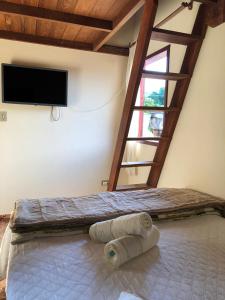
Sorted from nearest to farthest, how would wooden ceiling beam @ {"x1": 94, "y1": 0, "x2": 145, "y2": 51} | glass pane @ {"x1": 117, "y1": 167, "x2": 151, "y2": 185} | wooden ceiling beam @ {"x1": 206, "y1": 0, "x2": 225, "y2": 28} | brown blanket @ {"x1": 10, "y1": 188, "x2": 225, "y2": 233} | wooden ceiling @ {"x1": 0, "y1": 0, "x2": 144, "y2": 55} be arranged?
brown blanket @ {"x1": 10, "y1": 188, "x2": 225, "y2": 233}, wooden ceiling beam @ {"x1": 206, "y1": 0, "x2": 225, "y2": 28}, wooden ceiling beam @ {"x1": 94, "y1": 0, "x2": 145, "y2": 51}, wooden ceiling @ {"x1": 0, "y1": 0, "x2": 144, "y2": 55}, glass pane @ {"x1": 117, "y1": 167, "x2": 151, "y2": 185}

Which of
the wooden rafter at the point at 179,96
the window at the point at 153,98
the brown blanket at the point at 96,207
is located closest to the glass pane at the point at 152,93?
the window at the point at 153,98

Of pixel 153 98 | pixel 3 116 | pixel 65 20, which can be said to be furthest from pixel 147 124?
pixel 3 116

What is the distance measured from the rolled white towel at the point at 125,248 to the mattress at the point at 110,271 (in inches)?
1.0

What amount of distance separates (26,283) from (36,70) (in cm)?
245

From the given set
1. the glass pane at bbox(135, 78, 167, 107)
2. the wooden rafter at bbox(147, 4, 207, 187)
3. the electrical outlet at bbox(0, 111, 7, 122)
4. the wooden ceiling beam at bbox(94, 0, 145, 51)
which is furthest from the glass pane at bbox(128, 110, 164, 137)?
the electrical outlet at bbox(0, 111, 7, 122)

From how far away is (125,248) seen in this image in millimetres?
951

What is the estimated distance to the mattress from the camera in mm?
793

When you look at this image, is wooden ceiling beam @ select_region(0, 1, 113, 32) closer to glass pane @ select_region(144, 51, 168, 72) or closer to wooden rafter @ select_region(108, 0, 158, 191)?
glass pane @ select_region(144, 51, 168, 72)

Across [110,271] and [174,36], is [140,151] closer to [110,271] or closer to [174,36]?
[174,36]

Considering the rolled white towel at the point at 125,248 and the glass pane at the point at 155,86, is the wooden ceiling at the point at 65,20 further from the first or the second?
the rolled white towel at the point at 125,248

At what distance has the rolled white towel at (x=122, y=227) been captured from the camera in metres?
1.01

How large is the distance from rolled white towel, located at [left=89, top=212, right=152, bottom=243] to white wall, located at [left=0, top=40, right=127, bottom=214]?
207 cm

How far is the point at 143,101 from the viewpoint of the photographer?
2908mm

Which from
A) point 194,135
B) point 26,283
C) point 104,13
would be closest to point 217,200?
point 194,135
